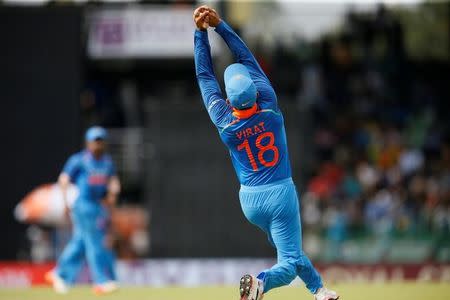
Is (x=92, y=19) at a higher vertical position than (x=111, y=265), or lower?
higher

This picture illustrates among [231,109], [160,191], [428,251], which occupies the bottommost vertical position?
[428,251]

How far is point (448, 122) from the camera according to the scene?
24875 mm

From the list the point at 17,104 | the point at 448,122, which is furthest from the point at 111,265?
the point at 448,122

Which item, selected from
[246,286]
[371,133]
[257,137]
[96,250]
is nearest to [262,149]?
[257,137]

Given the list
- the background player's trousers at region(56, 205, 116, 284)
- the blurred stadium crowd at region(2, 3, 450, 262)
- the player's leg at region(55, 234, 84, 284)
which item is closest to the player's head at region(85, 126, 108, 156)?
the background player's trousers at region(56, 205, 116, 284)

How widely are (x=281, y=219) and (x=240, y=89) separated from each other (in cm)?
116

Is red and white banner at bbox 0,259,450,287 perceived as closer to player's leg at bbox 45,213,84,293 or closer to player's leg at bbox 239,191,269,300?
player's leg at bbox 45,213,84,293

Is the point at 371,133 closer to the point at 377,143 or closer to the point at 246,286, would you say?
the point at 377,143

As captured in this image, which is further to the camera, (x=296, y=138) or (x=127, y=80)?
(x=127, y=80)

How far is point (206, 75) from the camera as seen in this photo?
929cm

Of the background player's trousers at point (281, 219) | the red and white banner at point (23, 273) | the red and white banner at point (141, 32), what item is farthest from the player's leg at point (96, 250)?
the red and white banner at point (141, 32)

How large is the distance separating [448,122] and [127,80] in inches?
295

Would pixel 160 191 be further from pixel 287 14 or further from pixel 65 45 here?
pixel 287 14

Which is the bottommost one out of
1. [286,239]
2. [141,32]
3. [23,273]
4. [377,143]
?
[23,273]
